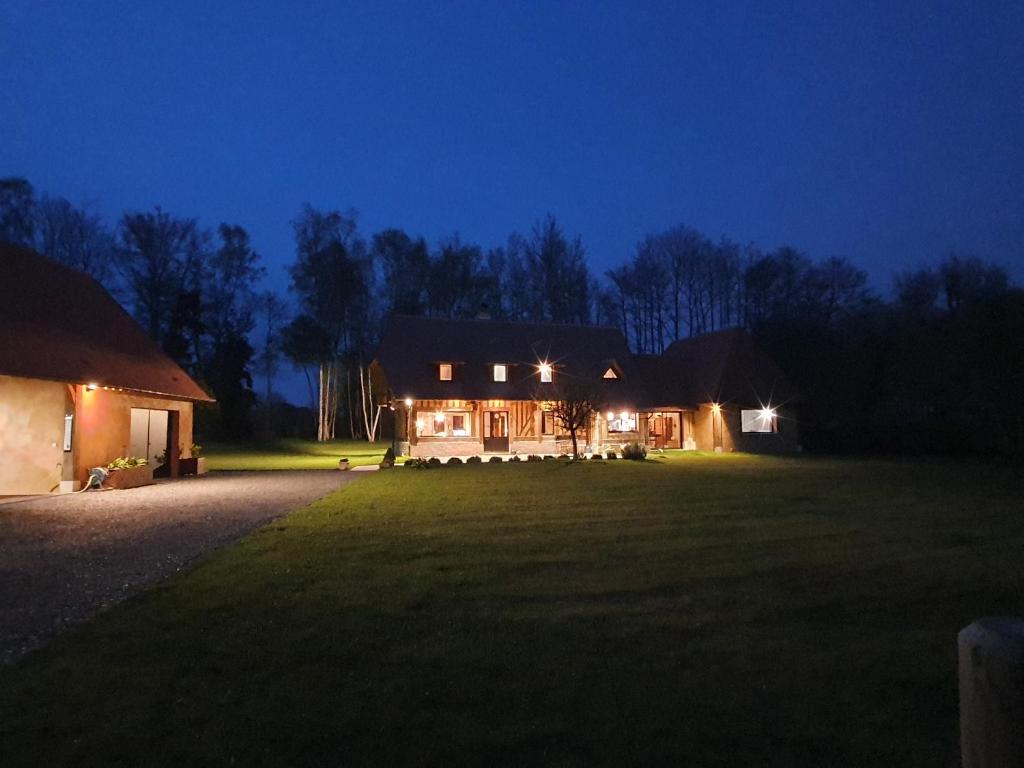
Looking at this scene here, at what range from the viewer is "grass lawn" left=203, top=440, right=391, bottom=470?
26.7 metres

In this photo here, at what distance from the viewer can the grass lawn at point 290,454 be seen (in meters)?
26.7

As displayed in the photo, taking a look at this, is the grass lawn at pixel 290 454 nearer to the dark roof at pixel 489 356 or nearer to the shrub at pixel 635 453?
the dark roof at pixel 489 356

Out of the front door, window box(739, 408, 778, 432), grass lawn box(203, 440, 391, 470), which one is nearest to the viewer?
grass lawn box(203, 440, 391, 470)

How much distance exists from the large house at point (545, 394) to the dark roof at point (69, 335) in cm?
1153

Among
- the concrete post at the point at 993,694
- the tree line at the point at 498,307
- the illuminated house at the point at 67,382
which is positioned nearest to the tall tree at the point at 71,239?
the tree line at the point at 498,307

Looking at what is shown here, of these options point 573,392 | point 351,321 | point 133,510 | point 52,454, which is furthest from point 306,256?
point 133,510

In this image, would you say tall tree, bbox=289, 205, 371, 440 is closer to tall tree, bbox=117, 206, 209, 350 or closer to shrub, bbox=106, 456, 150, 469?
tall tree, bbox=117, 206, 209, 350

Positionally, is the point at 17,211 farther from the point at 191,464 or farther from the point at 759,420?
the point at 759,420

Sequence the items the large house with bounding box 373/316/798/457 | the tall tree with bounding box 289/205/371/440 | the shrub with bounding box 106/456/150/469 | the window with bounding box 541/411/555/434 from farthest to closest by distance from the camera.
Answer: the tall tree with bounding box 289/205/371/440 → the window with bounding box 541/411/555/434 → the large house with bounding box 373/316/798/457 → the shrub with bounding box 106/456/150/469

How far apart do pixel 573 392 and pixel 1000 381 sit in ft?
46.0

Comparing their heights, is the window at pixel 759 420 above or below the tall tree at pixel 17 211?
below

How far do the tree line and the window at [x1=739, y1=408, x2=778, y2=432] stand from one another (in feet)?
7.36

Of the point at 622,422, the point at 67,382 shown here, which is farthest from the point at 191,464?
the point at 622,422

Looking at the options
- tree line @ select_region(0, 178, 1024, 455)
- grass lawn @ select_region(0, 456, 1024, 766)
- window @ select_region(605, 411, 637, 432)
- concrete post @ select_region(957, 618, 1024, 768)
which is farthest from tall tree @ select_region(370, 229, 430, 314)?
concrete post @ select_region(957, 618, 1024, 768)
